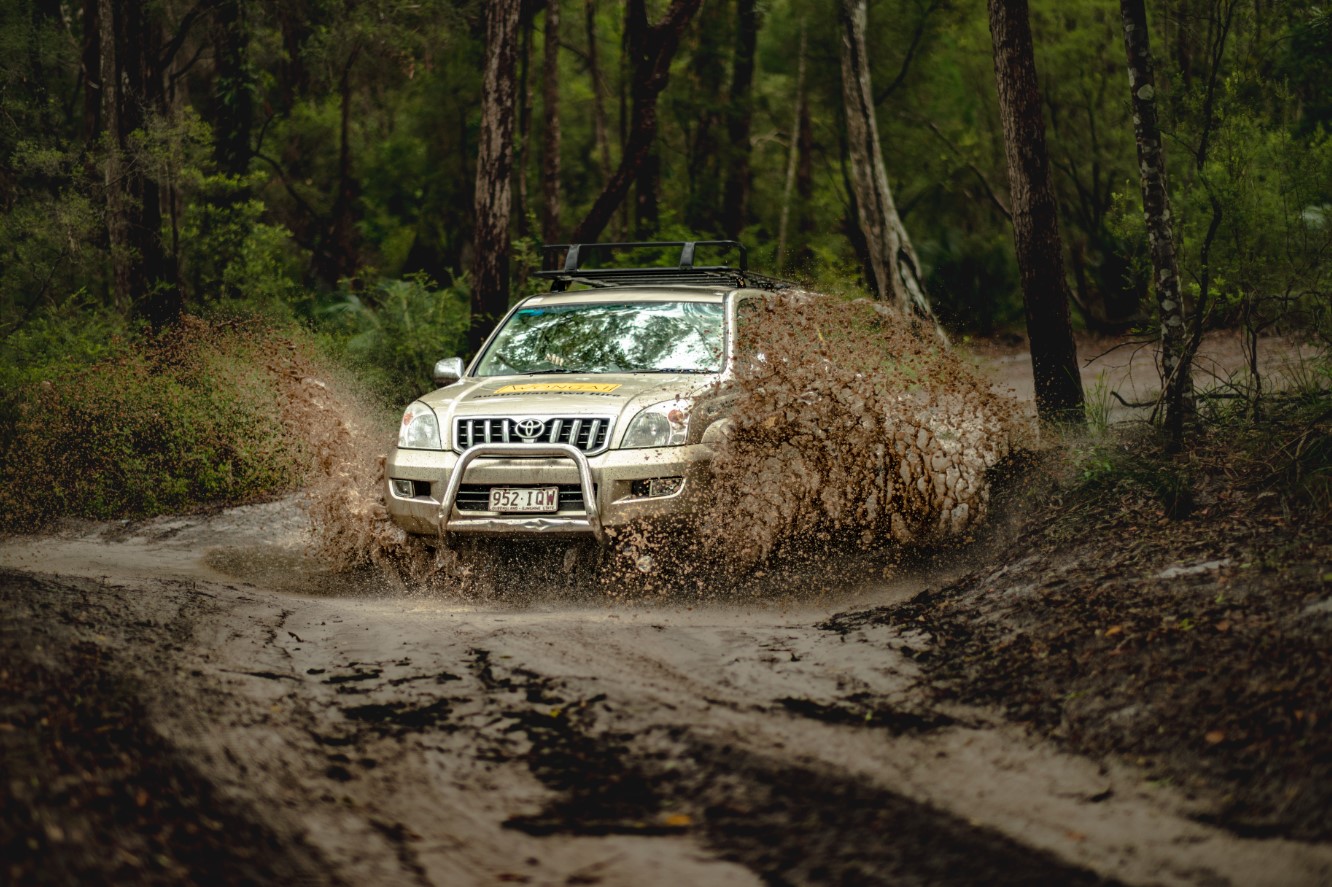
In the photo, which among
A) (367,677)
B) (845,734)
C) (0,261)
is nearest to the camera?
(845,734)

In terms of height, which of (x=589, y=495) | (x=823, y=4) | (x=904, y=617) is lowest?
(x=904, y=617)

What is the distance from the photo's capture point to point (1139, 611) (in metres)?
Answer: 6.04

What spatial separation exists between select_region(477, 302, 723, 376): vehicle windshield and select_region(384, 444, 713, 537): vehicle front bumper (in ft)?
3.73

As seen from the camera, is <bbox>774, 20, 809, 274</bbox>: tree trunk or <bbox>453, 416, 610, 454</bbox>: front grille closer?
<bbox>453, 416, 610, 454</bbox>: front grille

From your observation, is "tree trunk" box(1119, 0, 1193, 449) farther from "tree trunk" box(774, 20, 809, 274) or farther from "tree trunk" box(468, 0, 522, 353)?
"tree trunk" box(774, 20, 809, 274)

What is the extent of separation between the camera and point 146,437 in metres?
13.6

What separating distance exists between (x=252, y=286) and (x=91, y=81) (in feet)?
21.0

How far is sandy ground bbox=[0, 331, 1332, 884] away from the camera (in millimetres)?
3840

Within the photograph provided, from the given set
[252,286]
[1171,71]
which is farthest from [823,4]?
[1171,71]

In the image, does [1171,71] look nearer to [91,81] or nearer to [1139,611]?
[1139,611]

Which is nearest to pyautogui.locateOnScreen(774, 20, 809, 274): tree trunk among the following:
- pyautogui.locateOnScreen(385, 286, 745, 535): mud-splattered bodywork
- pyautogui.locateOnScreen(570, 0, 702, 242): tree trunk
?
pyautogui.locateOnScreen(570, 0, 702, 242): tree trunk

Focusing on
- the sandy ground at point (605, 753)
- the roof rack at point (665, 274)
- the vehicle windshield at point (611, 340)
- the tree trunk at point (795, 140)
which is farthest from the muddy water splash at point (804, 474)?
the tree trunk at point (795, 140)

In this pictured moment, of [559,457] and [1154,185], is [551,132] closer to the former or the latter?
[1154,185]

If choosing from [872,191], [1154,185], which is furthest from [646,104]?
[1154,185]
